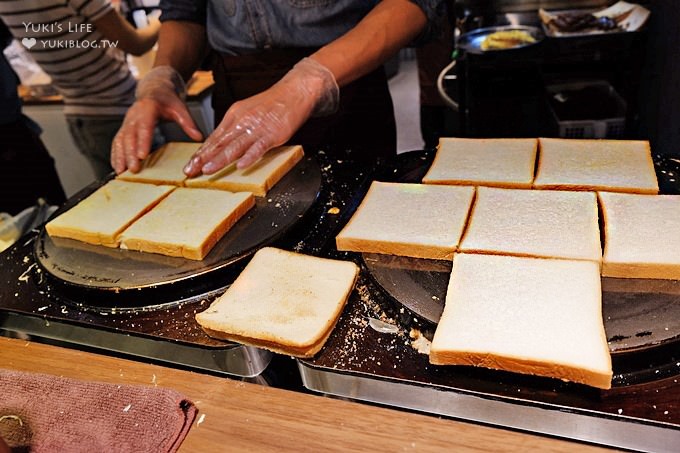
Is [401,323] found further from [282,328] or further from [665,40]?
[665,40]

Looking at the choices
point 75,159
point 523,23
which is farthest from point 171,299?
point 75,159

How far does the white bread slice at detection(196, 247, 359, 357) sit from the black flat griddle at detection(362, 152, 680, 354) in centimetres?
11

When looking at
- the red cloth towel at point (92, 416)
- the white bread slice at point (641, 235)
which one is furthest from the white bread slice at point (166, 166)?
the white bread slice at point (641, 235)

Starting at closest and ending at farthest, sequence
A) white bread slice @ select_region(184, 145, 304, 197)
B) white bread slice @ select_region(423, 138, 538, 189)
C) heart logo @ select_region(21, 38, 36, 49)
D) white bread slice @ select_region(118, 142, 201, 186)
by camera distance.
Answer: white bread slice @ select_region(423, 138, 538, 189) < white bread slice @ select_region(184, 145, 304, 197) < white bread slice @ select_region(118, 142, 201, 186) < heart logo @ select_region(21, 38, 36, 49)

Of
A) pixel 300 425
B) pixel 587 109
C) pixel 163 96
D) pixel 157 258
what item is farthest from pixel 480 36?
pixel 300 425

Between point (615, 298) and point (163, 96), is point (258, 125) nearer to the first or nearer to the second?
point (163, 96)

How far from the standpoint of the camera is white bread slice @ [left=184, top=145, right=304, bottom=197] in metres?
1.84

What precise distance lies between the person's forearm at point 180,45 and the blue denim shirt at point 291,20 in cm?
23

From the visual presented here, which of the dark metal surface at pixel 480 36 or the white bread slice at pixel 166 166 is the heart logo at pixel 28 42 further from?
the dark metal surface at pixel 480 36

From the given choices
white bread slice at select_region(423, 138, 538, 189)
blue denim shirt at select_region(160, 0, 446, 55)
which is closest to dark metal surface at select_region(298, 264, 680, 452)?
white bread slice at select_region(423, 138, 538, 189)

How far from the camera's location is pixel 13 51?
16.4 feet

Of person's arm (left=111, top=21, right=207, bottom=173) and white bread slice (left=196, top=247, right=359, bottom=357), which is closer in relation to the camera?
white bread slice (left=196, top=247, right=359, bottom=357)

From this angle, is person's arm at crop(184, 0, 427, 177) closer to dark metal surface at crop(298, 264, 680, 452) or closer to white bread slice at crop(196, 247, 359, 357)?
white bread slice at crop(196, 247, 359, 357)

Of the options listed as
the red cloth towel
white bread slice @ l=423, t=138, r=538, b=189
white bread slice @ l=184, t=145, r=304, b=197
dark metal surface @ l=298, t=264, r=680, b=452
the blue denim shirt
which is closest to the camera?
dark metal surface @ l=298, t=264, r=680, b=452
